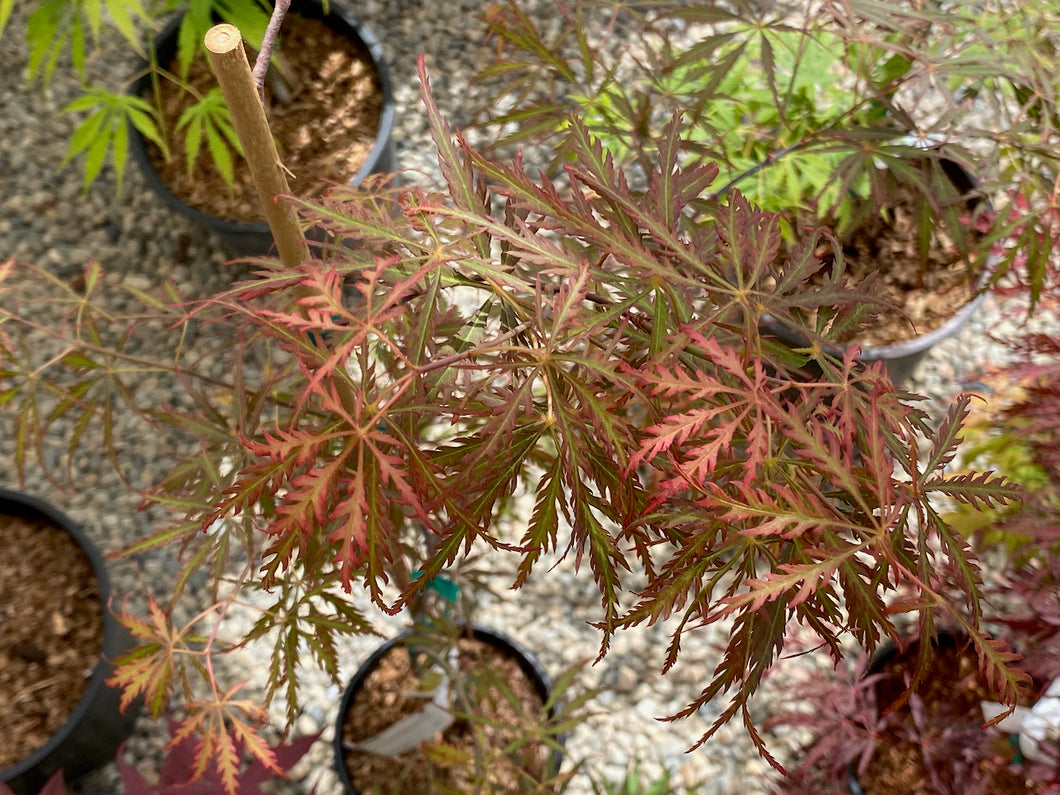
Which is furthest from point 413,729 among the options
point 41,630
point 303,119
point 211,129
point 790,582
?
point 303,119

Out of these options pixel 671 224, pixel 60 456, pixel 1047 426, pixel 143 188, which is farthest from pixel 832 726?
pixel 143 188

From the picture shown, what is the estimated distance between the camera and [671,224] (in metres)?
0.67

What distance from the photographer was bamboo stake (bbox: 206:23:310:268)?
2.04 ft

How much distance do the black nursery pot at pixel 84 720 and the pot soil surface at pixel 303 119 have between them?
64 cm

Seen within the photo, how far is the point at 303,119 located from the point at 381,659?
1.06m

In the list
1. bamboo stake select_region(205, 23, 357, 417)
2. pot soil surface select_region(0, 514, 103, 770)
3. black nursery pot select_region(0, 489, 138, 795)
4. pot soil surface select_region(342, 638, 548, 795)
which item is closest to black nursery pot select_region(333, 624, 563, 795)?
pot soil surface select_region(342, 638, 548, 795)

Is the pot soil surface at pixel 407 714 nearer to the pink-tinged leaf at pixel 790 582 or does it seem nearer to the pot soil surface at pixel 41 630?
the pot soil surface at pixel 41 630

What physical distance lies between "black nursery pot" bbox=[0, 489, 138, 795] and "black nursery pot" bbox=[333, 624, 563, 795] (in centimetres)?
31

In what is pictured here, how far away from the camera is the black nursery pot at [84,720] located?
1.33 metres

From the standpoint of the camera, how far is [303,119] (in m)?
1.79

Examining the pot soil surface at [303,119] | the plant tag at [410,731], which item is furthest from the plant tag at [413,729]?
the pot soil surface at [303,119]

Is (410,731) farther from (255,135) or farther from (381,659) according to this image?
(255,135)

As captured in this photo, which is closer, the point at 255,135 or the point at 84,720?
the point at 255,135

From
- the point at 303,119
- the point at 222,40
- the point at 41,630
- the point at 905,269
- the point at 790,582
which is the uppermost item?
the point at 222,40
